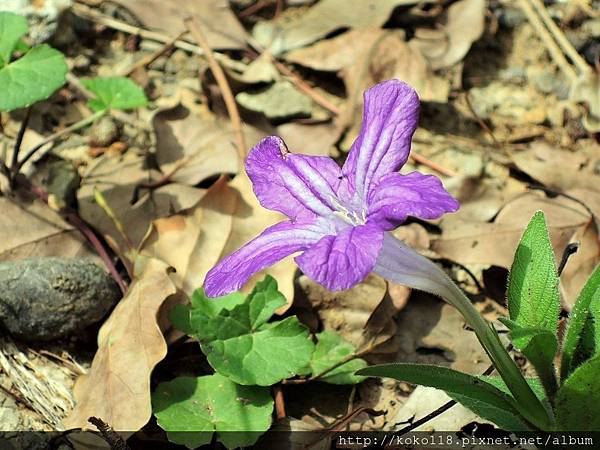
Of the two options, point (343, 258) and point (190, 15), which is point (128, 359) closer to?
point (343, 258)

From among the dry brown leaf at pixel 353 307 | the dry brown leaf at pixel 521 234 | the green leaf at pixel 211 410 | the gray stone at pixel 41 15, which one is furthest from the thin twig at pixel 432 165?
the gray stone at pixel 41 15

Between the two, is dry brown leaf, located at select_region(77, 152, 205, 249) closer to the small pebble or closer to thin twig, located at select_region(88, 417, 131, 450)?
the small pebble

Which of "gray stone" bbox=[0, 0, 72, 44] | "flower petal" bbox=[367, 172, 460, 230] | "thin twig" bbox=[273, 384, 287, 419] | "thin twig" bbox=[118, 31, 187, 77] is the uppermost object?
"flower petal" bbox=[367, 172, 460, 230]

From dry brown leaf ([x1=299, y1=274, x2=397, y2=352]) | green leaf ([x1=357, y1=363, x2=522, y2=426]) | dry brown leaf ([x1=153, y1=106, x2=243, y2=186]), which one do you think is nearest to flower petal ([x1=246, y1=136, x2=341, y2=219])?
green leaf ([x1=357, y1=363, x2=522, y2=426])

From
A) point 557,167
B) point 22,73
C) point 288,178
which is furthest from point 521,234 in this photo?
point 22,73

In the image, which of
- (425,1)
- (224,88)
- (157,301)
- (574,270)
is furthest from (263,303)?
(425,1)

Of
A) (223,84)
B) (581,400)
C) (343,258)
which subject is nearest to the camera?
(343,258)
